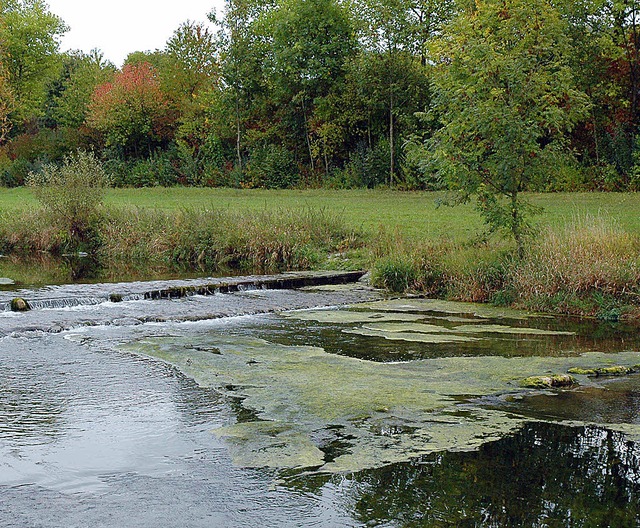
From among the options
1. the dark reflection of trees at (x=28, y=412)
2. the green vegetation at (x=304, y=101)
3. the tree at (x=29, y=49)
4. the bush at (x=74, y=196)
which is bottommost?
the dark reflection of trees at (x=28, y=412)

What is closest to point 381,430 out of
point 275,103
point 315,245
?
point 315,245

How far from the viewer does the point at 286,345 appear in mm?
12828

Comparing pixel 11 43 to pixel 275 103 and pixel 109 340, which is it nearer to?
pixel 275 103

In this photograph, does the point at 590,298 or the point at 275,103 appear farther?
the point at 275,103

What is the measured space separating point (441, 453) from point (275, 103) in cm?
3890

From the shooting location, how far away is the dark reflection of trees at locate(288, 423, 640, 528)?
6.30 meters

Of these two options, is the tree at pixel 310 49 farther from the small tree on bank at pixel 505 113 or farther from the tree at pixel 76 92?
the small tree on bank at pixel 505 113

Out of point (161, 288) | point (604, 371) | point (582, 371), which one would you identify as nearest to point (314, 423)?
point (582, 371)

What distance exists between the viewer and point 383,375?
10.8 meters

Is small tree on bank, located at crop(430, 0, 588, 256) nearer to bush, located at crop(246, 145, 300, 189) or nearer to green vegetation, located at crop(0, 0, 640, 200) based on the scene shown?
green vegetation, located at crop(0, 0, 640, 200)

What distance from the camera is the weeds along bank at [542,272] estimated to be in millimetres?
15648

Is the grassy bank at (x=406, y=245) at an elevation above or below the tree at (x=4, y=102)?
below

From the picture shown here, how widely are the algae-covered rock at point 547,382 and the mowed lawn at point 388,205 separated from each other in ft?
24.8

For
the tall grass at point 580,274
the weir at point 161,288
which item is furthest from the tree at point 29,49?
the tall grass at point 580,274
